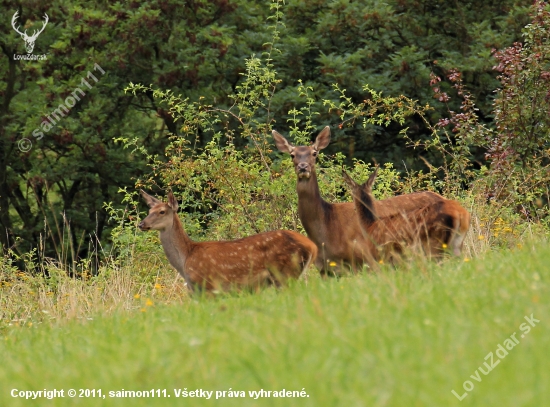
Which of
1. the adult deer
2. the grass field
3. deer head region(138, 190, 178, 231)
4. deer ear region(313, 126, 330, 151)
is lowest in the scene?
the adult deer

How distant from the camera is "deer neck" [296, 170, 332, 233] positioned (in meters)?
10.8

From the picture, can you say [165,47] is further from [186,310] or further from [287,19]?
[186,310]

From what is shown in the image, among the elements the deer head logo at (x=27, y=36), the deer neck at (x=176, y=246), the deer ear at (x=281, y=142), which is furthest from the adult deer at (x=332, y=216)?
the deer head logo at (x=27, y=36)

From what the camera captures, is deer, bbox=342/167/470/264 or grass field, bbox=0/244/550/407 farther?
deer, bbox=342/167/470/264

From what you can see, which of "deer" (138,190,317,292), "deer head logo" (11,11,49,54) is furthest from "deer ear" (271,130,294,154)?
"deer head logo" (11,11,49,54)

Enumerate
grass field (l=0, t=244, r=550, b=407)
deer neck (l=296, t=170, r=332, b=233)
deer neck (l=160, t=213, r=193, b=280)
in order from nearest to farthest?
grass field (l=0, t=244, r=550, b=407) < deer neck (l=160, t=213, r=193, b=280) < deer neck (l=296, t=170, r=332, b=233)

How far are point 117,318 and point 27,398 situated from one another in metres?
2.44

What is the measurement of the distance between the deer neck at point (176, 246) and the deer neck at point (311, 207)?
1.33m

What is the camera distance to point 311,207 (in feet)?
35.5

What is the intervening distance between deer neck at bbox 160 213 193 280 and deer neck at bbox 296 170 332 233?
1.33 metres

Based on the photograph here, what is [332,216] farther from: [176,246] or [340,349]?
[340,349]

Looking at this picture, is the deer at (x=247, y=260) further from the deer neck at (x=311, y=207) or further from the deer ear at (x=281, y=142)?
the deer ear at (x=281, y=142)

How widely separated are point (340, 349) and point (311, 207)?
18.8 feet

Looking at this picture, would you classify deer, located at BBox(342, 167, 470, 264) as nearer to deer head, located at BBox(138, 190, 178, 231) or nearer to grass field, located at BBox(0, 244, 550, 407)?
grass field, located at BBox(0, 244, 550, 407)
